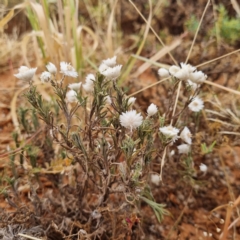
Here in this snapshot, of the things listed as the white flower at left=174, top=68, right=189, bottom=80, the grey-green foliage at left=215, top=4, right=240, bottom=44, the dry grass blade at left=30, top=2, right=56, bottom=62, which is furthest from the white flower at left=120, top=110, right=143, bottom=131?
the grey-green foliage at left=215, top=4, right=240, bottom=44

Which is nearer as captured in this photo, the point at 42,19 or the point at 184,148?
the point at 184,148

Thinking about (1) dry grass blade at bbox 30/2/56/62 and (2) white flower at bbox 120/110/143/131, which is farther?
(1) dry grass blade at bbox 30/2/56/62

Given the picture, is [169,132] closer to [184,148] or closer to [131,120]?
[131,120]

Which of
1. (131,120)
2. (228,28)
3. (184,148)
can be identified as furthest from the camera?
(228,28)

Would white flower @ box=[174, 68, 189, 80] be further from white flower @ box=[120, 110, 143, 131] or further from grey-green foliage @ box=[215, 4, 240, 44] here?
grey-green foliage @ box=[215, 4, 240, 44]

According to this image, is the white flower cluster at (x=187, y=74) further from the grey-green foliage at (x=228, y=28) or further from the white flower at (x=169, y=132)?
the grey-green foliage at (x=228, y=28)

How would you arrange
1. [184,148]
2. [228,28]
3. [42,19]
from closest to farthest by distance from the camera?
[184,148], [42,19], [228,28]

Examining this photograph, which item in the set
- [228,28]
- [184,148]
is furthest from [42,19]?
[228,28]

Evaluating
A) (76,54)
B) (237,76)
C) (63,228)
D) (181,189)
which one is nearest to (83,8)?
(76,54)
